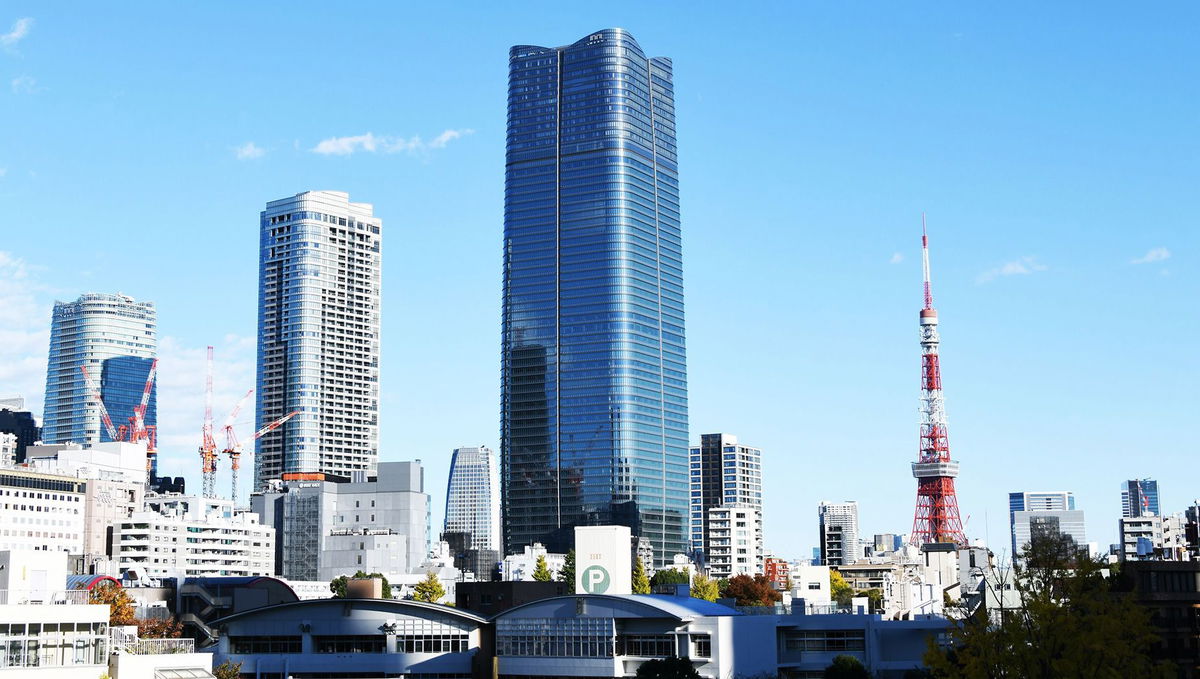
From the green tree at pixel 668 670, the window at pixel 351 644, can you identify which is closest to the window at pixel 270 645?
the window at pixel 351 644

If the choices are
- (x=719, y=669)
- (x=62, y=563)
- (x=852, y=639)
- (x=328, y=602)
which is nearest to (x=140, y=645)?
(x=62, y=563)

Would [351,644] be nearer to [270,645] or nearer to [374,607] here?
[374,607]

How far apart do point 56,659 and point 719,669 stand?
2595 inches

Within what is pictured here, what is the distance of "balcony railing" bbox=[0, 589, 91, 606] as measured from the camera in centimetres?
8875

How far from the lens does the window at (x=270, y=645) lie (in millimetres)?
143125

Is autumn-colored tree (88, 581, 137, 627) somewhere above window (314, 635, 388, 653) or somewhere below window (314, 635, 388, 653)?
above

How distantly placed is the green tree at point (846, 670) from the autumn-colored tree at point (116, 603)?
70517 mm

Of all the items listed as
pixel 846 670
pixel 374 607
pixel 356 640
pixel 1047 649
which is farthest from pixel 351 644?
pixel 1047 649

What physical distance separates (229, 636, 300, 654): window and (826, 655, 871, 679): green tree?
54.6 meters

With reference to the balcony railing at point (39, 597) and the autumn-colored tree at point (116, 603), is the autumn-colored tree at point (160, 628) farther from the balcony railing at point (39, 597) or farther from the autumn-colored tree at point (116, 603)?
the balcony railing at point (39, 597)

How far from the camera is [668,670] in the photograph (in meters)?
123

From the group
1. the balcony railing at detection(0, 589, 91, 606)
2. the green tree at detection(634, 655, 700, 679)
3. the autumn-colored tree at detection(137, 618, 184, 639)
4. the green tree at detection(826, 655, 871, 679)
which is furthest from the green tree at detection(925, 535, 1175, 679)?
the autumn-colored tree at detection(137, 618, 184, 639)

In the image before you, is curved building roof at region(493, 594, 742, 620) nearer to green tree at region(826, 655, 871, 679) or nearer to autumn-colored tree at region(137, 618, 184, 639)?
green tree at region(826, 655, 871, 679)

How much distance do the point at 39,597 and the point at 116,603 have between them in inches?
2456
